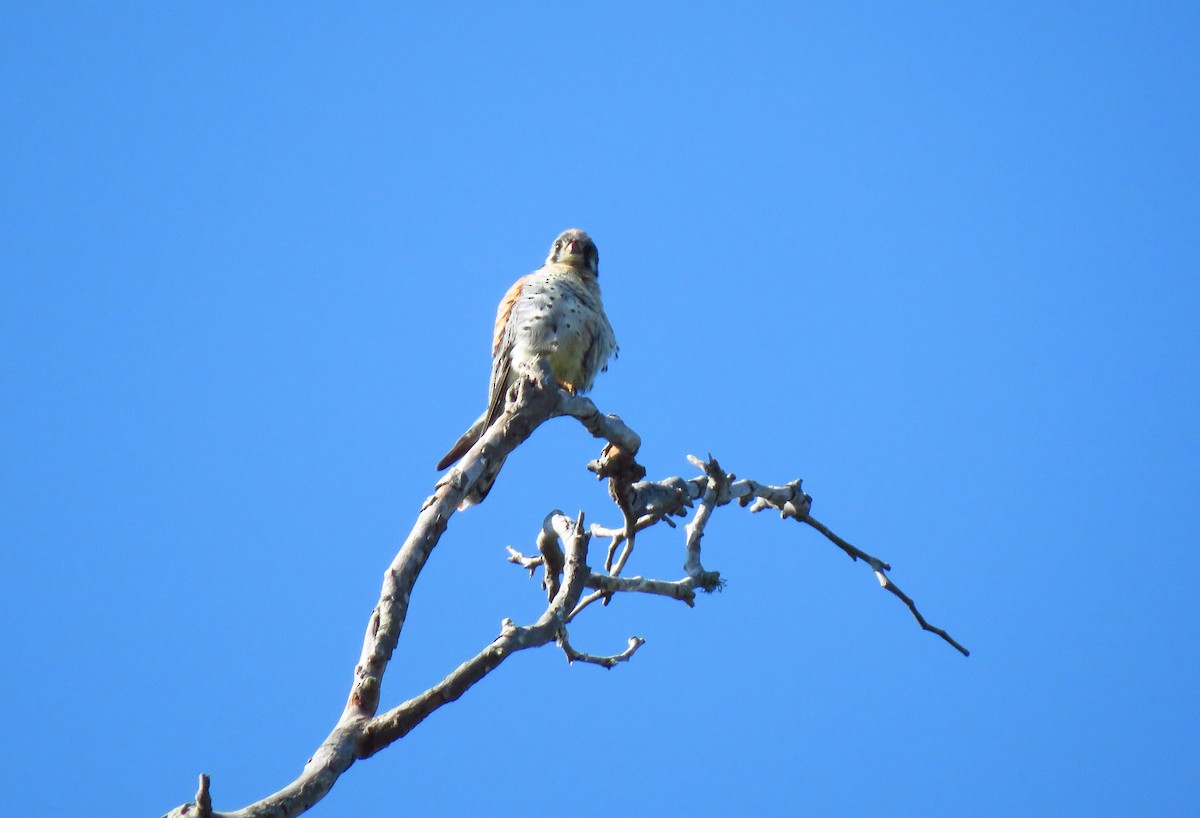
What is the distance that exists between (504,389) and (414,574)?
284cm

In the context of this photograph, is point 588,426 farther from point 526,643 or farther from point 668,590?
point 526,643

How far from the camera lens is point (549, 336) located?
17.8 ft

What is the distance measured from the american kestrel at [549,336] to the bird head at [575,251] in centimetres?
38

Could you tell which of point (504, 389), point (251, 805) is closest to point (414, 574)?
point (251, 805)

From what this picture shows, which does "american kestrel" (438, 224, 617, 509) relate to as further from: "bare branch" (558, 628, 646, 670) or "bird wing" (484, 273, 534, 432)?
"bare branch" (558, 628, 646, 670)

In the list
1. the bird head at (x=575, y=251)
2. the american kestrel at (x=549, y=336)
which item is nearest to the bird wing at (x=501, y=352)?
the american kestrel at (x=549, y=336)

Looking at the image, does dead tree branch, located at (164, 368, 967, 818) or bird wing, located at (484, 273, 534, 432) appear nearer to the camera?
dead tree branch, located at (164, 368, 967, 818)

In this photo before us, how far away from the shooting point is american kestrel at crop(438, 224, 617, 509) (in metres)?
5.37

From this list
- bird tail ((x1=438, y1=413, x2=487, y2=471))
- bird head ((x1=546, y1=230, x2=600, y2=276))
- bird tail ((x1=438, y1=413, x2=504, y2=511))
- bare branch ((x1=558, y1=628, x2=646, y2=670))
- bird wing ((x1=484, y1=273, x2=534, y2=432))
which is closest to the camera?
bare branch ((x1=558, y1=628, x2=646, y2=670))

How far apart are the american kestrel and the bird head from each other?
0.38 m

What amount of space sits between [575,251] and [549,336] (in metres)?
1.45

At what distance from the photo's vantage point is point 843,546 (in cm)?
377

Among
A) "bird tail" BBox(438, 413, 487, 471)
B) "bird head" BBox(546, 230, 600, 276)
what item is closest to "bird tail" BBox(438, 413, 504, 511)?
"bird tail" BBox(438, 413, 487, 471)

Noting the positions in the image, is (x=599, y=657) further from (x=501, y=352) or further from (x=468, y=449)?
(x=501, y=352)
